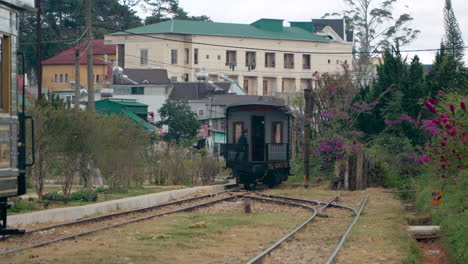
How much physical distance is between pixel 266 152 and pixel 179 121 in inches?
910

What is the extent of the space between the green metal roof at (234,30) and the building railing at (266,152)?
1722 inches

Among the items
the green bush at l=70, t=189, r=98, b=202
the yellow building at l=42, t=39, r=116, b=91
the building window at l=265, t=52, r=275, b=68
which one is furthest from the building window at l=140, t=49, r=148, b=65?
the green bush at l=70, t=189, r=98, b=202

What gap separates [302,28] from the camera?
269 ft

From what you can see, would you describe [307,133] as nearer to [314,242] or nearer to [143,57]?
[314,242]

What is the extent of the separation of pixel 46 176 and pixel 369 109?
53.6 ft

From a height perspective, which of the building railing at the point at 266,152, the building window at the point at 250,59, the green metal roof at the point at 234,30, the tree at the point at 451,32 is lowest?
the building railing at the point at 266,152

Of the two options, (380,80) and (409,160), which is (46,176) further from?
(380,80)

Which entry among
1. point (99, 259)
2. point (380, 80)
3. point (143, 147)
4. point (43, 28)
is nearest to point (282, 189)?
point (143, 147)

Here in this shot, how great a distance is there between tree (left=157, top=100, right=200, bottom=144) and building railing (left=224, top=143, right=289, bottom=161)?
72.3ft

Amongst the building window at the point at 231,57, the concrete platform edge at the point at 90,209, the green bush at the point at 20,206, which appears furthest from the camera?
the building window at the point at 231,57

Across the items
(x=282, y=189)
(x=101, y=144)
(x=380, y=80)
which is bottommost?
(x=282, y=189)

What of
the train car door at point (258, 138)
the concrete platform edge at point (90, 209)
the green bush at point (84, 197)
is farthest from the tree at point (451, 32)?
the green bush at point (84, 197)

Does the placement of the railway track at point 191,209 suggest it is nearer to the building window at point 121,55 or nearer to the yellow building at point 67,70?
the yellow building at point 67,70

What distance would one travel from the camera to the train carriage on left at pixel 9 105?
33.0 feet
